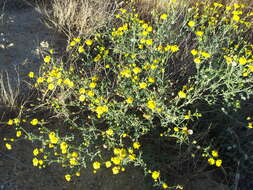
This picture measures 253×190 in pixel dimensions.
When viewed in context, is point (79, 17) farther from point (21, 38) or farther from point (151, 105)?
point (151, 105)

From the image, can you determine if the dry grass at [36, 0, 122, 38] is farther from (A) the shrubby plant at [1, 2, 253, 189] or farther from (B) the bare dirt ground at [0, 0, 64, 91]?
(A) the shrubby plant at [1, 2, 253, 189]

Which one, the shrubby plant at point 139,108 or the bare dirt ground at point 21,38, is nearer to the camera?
the shrubby plant at point 139,108

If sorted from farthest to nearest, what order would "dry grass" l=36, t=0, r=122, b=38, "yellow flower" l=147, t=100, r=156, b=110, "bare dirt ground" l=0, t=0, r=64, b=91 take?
"dry grass" l=36, t=0, r=122, b=38 → "bare dirt ground" l=0, t=0, r=64, b=91 → "yellow flower" l=147, t=100, r=156, b=110

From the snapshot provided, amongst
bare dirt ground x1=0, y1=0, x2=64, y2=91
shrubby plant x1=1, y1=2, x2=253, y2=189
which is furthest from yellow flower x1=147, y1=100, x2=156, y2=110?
bare dirt ground x1=0, y1=0, x2=64, y2=91

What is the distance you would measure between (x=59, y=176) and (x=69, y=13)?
7.63 ft

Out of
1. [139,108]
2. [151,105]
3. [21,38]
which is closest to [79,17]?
[21,38]

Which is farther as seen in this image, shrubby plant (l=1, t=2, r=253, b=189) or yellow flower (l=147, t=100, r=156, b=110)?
shrubby plant (l=1, t=2, r=253, b=189)

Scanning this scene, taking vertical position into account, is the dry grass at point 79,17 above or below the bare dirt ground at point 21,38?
above

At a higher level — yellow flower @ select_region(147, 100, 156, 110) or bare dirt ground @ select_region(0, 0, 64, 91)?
yellow flower @ select_region(147, 100, 156, 110)

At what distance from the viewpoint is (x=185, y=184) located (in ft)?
6.95

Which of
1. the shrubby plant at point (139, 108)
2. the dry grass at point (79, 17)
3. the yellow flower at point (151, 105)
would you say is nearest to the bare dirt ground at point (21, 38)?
the dry grass at point (79, 17)

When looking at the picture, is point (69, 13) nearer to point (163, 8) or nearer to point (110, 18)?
point (110, 18)

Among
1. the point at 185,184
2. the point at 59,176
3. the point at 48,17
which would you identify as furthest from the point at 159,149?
the point at 48,17

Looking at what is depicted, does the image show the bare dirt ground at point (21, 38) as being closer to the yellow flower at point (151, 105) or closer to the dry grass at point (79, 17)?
the dry grass at point (79, 17)
